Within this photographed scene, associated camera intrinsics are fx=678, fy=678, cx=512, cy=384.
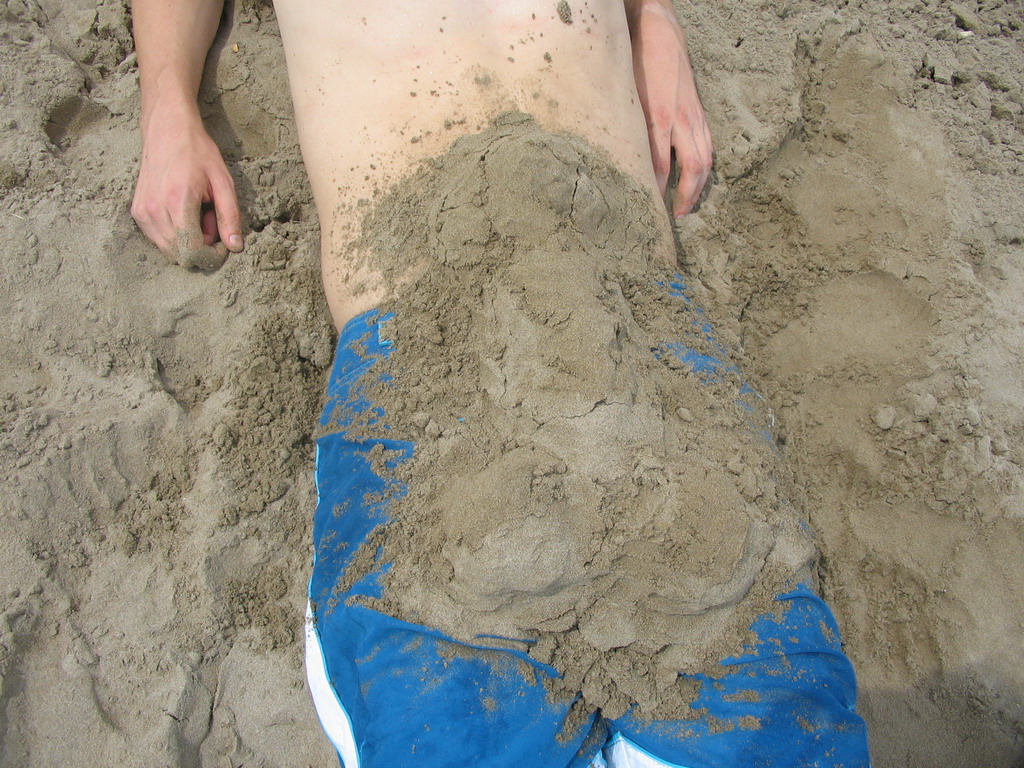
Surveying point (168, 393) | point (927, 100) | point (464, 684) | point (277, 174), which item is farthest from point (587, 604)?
point (927, 100)

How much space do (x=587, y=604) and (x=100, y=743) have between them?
3.52 ft

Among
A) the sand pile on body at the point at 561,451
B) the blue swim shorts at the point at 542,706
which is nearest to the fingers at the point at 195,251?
the sand pile on body at the point at 561,451

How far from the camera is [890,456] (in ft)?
6.01

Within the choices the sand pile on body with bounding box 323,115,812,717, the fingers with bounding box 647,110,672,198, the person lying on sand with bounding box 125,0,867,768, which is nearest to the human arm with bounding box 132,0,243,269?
the person lying on sand with bounding box 125,0,867,768

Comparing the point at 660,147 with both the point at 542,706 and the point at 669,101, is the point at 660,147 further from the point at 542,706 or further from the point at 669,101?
the point at 542,706

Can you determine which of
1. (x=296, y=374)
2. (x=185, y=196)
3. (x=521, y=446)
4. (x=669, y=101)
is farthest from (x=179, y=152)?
(x=669, y=101)

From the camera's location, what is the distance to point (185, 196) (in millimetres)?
1780

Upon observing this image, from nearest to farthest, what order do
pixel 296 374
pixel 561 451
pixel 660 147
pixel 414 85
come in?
pixel 561 451, pixel 414 85, pixel 296 374, pixel 660 147

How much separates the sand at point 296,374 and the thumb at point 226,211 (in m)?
0.06

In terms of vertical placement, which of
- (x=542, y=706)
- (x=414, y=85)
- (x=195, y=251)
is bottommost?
(x=542, y=706)

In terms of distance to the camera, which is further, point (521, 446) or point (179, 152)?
point (179, 152)

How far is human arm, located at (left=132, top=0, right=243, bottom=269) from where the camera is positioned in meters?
1.79

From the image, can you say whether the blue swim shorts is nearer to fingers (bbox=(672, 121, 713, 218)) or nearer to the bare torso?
the bare torso

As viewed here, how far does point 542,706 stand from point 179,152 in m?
1.65
